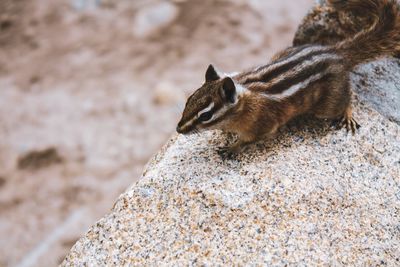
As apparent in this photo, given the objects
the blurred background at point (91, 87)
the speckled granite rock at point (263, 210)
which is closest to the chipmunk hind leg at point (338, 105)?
the speckled granite rock at point (263, 210)

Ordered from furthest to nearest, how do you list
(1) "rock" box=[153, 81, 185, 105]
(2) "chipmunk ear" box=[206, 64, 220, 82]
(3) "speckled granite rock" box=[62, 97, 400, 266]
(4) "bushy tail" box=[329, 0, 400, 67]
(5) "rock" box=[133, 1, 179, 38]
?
(5) "rock" box=[133, 1, 179, 38] → (1) "rock" box=[153, 81, 185, 105] → (4) "bushy tail" box=[329, 0, 400, 67] → (2) "chipmunk ear" box=[206, 64, 220, 82] → (3) "speckled granite rock" box=[62, 97, 400, 266]

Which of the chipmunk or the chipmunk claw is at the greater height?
the chipmunk

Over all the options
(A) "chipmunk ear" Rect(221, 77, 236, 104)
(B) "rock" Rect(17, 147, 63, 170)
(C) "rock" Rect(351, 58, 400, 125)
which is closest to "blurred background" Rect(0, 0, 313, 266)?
(B) "rock" Rect(17, 147, 63, 170)

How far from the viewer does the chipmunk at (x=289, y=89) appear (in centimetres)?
231

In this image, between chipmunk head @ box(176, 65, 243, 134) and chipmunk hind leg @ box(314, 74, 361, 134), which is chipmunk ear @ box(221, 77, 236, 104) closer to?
chipmunk head @ box(176, 65, 243, 134)

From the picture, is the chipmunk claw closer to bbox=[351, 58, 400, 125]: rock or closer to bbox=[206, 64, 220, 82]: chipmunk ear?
bbox=[351, 58, 400, 125]: rock

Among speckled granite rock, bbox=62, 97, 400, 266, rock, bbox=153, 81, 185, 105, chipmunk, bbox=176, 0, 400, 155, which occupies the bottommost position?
speckled granite rock, bbox=62, 97, 400, 266

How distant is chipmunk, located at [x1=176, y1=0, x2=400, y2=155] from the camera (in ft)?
7.58

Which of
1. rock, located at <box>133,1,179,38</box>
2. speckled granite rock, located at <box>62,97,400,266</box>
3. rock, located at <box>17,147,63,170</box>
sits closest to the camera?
speckled granite rock, located at <box>62,97,400,266</box>

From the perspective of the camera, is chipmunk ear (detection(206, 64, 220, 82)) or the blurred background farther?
the blurred background

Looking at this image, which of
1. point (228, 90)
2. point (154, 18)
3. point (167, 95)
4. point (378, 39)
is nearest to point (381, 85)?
point (378, 39)

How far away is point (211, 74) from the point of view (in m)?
2.43

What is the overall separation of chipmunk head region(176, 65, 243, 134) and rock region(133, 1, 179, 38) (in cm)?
354

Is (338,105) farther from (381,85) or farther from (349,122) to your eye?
(381,85)
